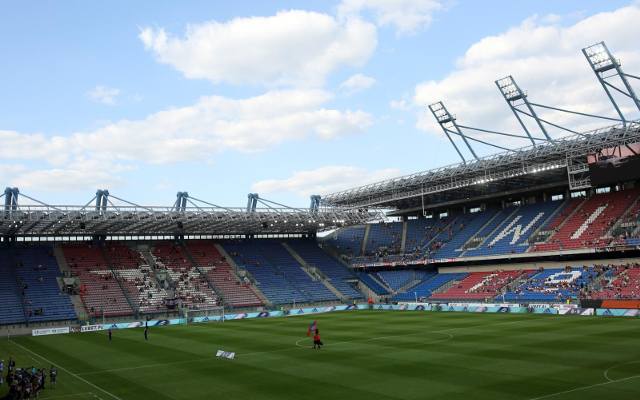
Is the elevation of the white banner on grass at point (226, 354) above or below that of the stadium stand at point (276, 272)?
below

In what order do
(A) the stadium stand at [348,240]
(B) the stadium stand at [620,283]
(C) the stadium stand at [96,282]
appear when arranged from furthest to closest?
(A) the stadium stand at [348,240]
(C) the stadium stand at [96,282]
(B) the stadium stand at [620,283]

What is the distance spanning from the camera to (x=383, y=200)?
2990 inches

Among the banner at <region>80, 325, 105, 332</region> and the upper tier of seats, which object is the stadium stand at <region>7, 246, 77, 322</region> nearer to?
the banner at <region>80, 325, 105, 332</region>

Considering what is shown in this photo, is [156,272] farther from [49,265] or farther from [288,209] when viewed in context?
[288,209]

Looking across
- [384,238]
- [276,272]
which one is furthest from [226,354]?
[384,238]

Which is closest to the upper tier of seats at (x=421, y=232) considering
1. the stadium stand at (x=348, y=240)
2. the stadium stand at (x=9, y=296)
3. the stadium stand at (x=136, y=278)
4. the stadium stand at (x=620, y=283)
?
the stadium stand at (x=348, y=240)

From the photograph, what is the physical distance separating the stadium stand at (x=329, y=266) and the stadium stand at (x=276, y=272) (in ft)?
7.45

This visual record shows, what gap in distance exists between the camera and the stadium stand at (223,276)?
68000 mm

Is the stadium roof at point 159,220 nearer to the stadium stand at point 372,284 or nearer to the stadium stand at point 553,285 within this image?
the stadium stand at point 372,284

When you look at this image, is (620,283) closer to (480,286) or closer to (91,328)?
(480,286)

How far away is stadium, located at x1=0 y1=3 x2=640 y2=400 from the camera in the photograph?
25594 mm

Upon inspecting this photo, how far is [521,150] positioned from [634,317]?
66.9 feet

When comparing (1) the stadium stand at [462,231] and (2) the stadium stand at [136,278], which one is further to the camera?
(1) the stadium stand at [462,231]

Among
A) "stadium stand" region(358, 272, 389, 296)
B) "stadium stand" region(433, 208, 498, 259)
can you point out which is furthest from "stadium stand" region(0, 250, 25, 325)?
"stadium stand" region(433, 208, 498, 259)
